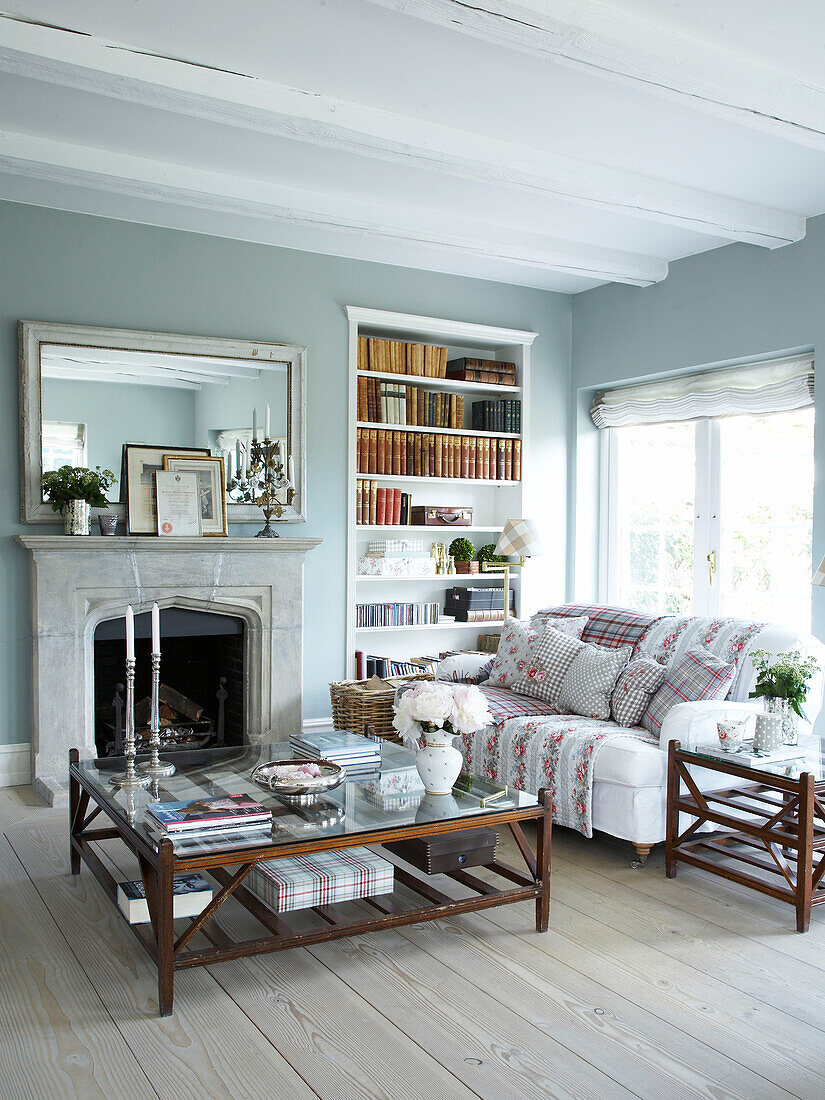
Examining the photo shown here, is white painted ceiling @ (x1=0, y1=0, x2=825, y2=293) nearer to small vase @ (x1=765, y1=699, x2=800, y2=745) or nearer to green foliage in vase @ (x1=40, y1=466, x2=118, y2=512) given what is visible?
green foliage in vase @ (x1=40, y1=466, x2=118, y2=512)

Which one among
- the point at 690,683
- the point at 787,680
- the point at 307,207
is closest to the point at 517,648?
the point at 690,683

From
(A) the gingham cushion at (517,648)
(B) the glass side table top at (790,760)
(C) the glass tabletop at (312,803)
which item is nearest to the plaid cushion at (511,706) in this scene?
(A) the gingham cushion at (517,648)

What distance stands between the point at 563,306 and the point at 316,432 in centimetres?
200

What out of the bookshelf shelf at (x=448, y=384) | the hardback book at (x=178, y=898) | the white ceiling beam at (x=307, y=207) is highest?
the white ceiling beam at (x=307, y=207)

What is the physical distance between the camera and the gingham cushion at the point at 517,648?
471 centimetres

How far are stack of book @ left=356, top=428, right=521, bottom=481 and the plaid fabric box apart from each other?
9.97 feet

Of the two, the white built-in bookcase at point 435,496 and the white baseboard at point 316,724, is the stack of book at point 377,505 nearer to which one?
the white built-in bookcase at point 435,496

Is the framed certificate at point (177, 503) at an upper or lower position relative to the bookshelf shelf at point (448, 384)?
lower

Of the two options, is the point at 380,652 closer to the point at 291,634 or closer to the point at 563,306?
the point at 291,634

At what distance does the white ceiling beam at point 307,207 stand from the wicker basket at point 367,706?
2294mm

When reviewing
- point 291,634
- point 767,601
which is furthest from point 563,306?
point 291,634

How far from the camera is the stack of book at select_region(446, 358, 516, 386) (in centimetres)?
593

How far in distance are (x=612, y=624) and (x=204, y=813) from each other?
8.41 ft

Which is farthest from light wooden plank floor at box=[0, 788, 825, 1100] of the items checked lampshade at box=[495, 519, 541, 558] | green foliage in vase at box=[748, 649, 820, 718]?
checked lampshade at box=[495, 519, 541, 558]
